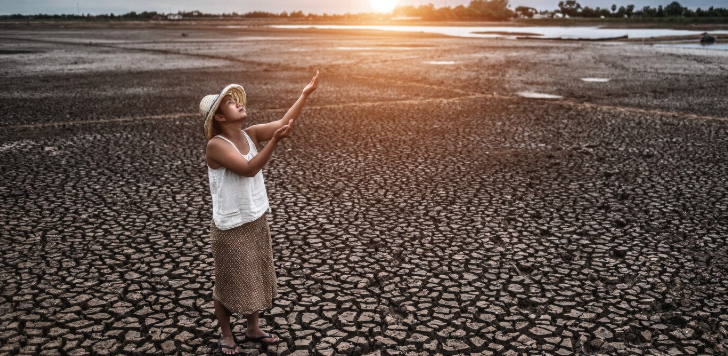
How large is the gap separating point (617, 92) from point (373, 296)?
8628 millimetres

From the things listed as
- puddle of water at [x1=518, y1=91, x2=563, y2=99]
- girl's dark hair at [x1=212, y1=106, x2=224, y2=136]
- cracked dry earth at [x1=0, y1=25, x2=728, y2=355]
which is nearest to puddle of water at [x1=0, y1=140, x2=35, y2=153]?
cracked dry earth at [x1=0, y1=25, x2=728, y2=355]

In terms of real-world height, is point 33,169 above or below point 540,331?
above

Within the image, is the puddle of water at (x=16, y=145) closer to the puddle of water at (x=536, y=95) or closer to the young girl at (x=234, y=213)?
the young girl at (x=234, y=213)

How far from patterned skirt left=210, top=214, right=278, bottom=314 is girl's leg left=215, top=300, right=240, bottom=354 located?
43 millimetres

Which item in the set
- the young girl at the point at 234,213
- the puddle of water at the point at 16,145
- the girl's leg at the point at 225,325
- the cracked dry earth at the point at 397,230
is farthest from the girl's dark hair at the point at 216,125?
the puddle of water at the point at 16,145

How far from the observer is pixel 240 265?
2.41 metres

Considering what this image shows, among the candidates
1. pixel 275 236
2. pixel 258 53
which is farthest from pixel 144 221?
pixel 258 53

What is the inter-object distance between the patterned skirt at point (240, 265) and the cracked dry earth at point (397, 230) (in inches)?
10.2

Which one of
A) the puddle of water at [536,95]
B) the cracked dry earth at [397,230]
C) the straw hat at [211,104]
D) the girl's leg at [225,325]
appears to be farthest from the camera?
the puddle of water at [536,95]

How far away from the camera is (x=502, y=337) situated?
2.62 metres

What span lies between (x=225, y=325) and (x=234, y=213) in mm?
496

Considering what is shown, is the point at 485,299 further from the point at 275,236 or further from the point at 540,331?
the point at 275,236

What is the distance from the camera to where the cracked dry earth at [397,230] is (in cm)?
267

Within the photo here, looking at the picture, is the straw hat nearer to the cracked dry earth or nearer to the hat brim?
the hat brim
